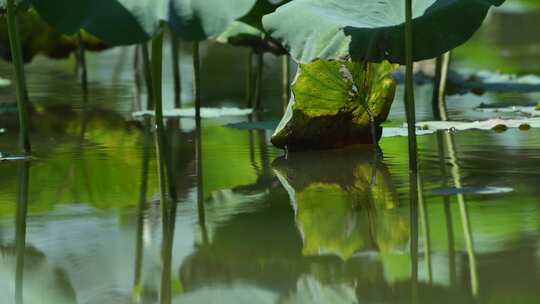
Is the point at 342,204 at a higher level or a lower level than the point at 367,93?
lower

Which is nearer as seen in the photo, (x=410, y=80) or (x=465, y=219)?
(x=465, y=219)

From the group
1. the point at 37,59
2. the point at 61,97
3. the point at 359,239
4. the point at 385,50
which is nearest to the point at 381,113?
the point at 385,50

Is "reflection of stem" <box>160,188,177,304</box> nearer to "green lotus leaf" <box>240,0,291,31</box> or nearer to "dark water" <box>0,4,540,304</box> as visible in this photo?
"dark water" <box>0,4,540,304</box>

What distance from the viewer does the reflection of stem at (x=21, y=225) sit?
9.87ft

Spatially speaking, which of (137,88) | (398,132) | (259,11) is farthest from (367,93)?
(137,88)

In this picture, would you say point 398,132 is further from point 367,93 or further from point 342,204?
point 342,204

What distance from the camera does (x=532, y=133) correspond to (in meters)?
5.20

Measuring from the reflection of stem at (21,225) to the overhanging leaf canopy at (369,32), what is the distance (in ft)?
3.15

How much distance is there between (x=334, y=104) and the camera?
188 inches

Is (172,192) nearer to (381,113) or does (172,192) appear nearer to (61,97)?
(381,113)

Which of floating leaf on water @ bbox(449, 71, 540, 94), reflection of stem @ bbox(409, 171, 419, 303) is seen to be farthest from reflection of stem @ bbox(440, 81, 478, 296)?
floating leaf on water @ bbox(449, 71, 540, 94)

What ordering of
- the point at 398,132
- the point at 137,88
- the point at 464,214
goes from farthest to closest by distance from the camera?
the point at 137,88 → the point at 398,132 → the point at 464,214

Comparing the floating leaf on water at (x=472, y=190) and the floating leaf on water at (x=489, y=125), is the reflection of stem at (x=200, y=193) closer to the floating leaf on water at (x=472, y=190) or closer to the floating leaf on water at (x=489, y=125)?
the floating leaf on water at (x=472, y=190)

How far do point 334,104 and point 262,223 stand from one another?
129 centimetres
